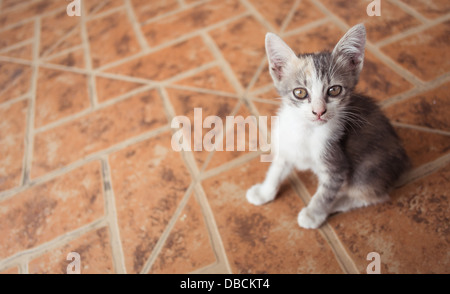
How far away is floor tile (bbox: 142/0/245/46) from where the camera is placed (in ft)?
7.53

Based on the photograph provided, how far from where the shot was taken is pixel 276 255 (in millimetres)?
1280

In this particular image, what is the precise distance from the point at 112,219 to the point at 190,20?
1555mm

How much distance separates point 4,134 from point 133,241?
48.0 inches

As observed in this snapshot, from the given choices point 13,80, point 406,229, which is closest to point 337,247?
point 406,229

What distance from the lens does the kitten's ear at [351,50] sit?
101 centimetres

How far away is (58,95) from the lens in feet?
6.93

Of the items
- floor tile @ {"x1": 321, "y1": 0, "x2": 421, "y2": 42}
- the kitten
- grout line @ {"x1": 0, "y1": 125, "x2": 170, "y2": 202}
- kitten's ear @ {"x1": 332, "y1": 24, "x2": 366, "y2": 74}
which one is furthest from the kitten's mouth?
floor tile @ {"x1": 321, "y1": 0, "x2": 421, "y2": 42}

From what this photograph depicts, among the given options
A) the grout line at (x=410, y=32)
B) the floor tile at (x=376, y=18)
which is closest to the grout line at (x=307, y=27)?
the floor tile at (x=376, y=18)

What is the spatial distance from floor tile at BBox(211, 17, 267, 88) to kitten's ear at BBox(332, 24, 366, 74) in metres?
0.85

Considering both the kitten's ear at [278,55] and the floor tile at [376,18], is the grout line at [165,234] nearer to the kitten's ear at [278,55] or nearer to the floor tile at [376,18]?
the kitten's ear at [278,55]

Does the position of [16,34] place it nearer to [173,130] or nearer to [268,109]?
[173,130]

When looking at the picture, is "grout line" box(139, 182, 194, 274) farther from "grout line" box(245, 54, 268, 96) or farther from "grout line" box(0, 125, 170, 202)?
"grout line" box(245, 54, 268, 96)

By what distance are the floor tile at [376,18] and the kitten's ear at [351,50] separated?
1010 millimetres

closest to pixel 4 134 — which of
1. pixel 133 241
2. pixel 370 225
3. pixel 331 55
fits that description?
pixel 133 241
